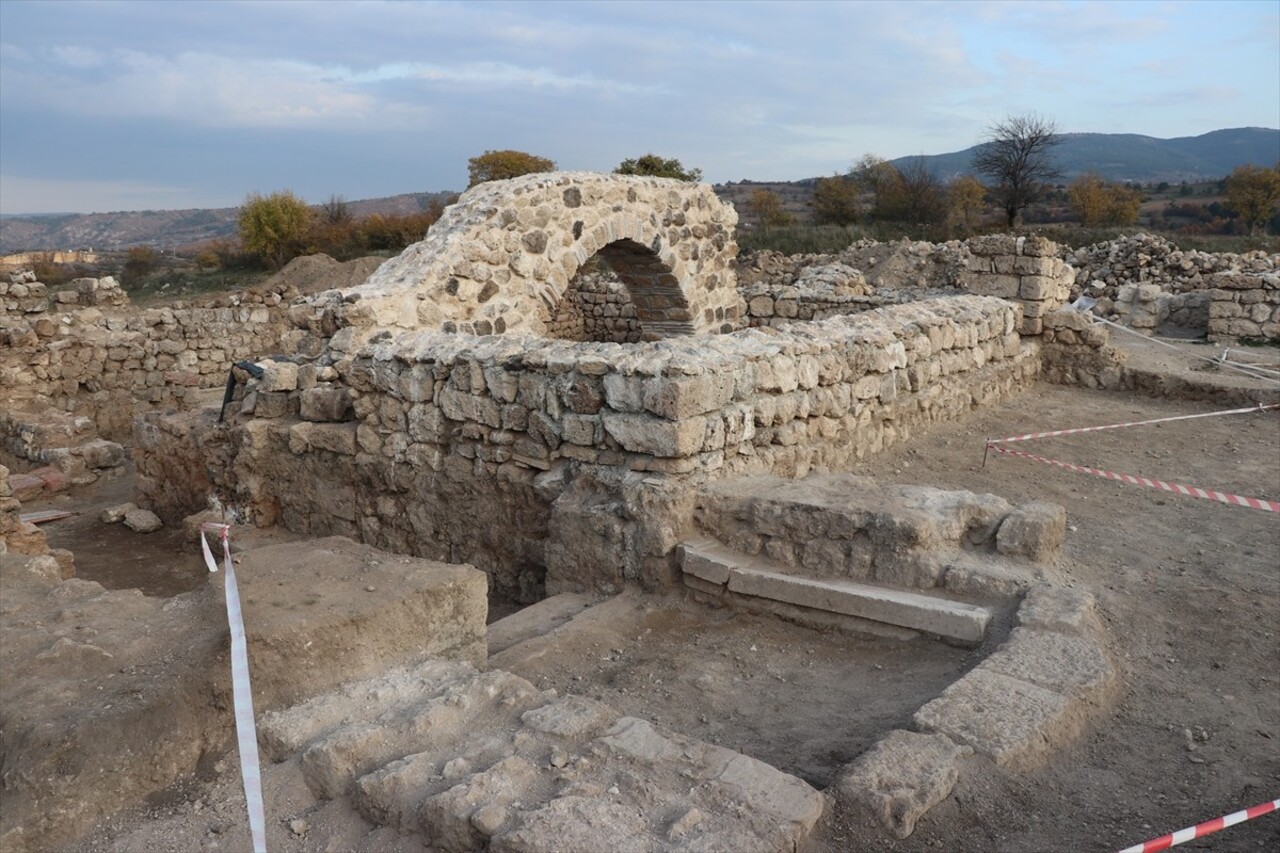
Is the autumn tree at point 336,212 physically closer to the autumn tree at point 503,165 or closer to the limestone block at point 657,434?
the autumn tree at point 503,165

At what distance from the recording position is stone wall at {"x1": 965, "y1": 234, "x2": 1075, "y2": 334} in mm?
9234

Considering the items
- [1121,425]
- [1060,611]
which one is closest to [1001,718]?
[1060,611]

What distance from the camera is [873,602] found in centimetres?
398

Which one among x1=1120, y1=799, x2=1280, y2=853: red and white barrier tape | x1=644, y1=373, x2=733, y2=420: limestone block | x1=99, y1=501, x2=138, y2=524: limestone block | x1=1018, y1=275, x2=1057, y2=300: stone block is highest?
x1=1018, y1=275, x2=1057, y2=300: stone block

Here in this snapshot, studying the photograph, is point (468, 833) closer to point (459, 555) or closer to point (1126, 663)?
point (1126, 663)

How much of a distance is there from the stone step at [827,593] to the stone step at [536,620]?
655mm

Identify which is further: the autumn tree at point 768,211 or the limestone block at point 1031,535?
the autumn tree at point 768,211

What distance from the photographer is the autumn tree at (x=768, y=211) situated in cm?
3731

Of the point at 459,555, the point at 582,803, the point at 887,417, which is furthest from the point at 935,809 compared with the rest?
the point at 887,417

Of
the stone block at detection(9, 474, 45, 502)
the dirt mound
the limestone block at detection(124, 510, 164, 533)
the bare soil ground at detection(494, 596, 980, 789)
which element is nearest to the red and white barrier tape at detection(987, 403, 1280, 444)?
the bare soil ground at detection(494, 596, 980, 789)

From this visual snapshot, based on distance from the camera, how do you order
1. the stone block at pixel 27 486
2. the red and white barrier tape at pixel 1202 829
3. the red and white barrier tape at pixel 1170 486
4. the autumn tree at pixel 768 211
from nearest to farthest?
the red and white barrier tape at pixel 1202 829
the red and white barrier tape at pixel 1170 486
the stone block at pixel 27 486
the autumn tree at pixel 768 211

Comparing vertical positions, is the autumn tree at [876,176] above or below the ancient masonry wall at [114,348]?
above

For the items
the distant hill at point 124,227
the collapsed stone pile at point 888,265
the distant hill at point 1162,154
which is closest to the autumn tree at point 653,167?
the collapsed stone pile at point 888,265

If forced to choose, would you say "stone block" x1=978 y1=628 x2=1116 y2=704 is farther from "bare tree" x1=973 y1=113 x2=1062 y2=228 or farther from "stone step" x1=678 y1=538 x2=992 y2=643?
"bare tree" x1=973 y1=113 x2=1062 y2=228
